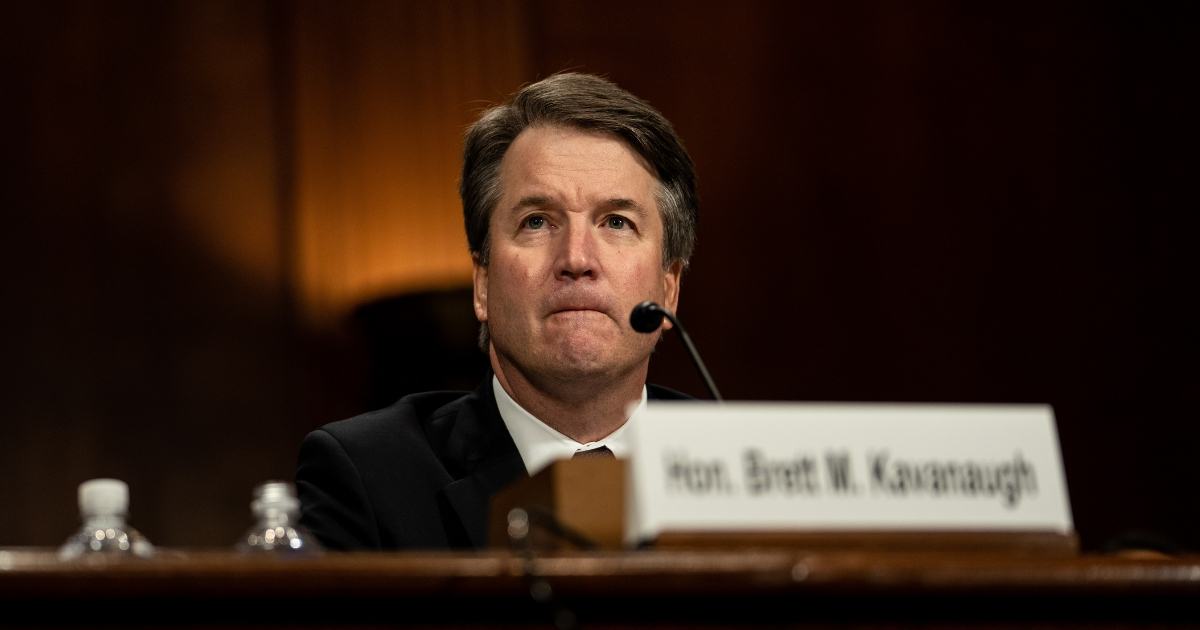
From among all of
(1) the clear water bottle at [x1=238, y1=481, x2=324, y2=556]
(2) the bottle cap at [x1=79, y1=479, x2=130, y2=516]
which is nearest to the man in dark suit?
(1) the clear water bottle at [x1=238, y1=481, x2=324, y2=556]

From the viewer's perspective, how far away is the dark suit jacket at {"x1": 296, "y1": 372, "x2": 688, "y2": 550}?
1658mm

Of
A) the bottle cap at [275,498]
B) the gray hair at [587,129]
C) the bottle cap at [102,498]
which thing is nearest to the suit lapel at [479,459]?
the gray hair at [587,129]

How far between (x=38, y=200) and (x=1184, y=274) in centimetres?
296

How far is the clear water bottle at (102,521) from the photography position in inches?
41.1

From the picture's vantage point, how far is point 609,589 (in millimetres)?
783

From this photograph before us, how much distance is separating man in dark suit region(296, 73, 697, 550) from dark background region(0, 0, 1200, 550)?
102 cm

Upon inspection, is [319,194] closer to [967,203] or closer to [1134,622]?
[967,203]

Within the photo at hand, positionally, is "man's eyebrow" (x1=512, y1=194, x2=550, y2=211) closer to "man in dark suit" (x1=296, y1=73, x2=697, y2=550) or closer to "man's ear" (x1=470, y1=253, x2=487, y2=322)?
"man in dark suit" (x1=296, y1=73, x2=697, y2=550)

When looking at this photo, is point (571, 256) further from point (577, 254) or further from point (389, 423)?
point (389, 423)

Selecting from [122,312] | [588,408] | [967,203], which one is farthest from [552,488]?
[967,203]

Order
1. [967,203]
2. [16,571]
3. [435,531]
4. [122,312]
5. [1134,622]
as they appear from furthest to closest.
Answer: [967,203] → [122,312] → [435,531] → [1134,622] → [16,571]

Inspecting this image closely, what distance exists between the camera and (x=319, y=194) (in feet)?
10.1

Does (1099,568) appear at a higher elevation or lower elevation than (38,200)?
lower

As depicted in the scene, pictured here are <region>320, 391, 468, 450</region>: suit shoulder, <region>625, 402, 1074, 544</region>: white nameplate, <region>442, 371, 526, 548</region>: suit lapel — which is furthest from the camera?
<region>320, 391, 468, 450</region>: suit shoulder
